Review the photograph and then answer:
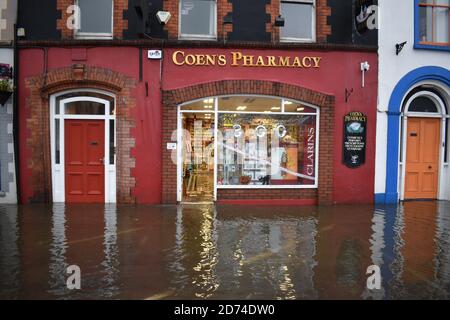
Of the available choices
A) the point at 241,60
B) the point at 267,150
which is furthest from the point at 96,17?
the point at 267,150

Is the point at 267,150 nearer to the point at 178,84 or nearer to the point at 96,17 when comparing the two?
the point at 178,84

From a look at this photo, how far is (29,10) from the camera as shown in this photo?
939 centimetres

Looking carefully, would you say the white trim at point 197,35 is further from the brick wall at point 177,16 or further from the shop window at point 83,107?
the shop window at point 83,107

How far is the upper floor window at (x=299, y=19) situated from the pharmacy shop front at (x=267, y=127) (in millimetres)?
555

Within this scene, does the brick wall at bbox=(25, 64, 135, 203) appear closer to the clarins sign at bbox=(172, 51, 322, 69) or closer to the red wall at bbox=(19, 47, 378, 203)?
the red wall at bbox=(19, 47, 378, 203)

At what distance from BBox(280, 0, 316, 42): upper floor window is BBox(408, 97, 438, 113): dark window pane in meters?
3.21

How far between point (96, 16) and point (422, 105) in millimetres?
8573

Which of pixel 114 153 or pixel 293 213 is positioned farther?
pixel 114 153

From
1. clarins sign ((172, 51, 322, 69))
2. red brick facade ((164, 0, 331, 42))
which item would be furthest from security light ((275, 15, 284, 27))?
clarins sign ((172, 51, 322, 69))

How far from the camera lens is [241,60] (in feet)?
31.5

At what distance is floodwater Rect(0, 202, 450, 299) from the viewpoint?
4.43 metres

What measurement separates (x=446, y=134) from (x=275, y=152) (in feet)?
15.0
